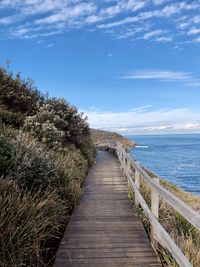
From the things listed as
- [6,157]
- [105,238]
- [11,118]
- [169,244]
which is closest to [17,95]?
[11,118]

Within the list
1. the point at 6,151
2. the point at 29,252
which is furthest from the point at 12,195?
the point at 6,151

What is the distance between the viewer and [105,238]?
5414mm

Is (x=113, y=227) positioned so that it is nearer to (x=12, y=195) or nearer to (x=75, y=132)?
(x=12, y=195)

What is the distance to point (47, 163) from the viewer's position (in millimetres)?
6840

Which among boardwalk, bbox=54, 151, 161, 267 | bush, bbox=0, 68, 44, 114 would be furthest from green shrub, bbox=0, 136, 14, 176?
bush, bbox=0, 68, 44, 114

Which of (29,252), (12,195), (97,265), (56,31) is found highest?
(56,31)

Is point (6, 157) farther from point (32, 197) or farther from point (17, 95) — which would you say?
point (17, 95)

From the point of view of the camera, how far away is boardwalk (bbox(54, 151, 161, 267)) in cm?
455

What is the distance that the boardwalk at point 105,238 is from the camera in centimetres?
455

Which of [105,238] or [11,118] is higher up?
[11,118]

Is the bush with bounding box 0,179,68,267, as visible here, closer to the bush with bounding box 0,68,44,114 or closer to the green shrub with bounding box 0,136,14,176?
the green shrub with bounding box 0,136,14,176

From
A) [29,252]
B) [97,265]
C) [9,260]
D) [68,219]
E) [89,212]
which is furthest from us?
[89,212]

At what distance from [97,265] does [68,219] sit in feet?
6.97

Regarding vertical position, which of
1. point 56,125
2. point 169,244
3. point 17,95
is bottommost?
point 169,244
